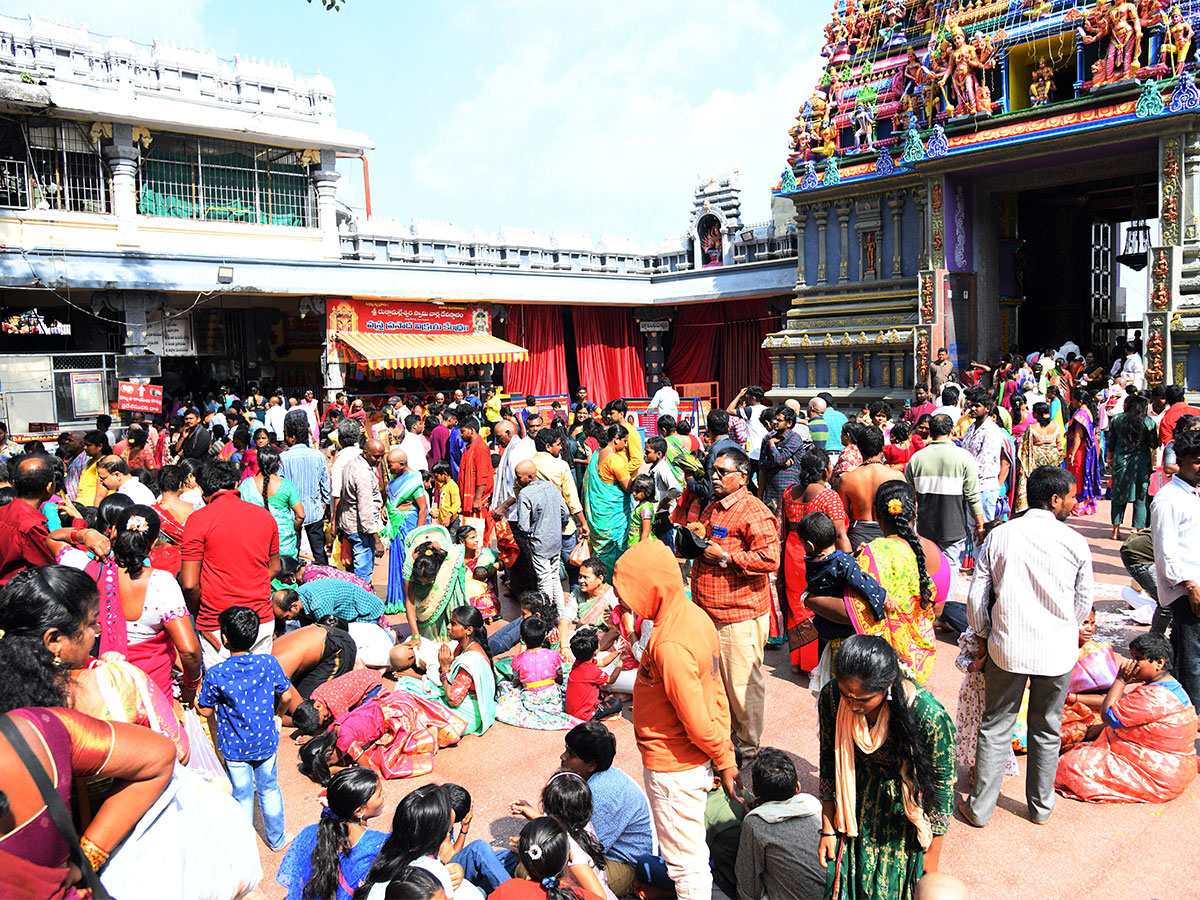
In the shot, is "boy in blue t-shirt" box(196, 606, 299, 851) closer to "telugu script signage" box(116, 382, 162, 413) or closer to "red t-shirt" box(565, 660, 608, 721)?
"red t-shirt" box(565, 660, 608, 721)

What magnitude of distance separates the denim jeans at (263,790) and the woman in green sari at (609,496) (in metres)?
3.47

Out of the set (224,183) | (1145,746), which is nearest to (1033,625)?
(1145,746)

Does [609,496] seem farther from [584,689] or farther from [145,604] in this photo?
[145,604]

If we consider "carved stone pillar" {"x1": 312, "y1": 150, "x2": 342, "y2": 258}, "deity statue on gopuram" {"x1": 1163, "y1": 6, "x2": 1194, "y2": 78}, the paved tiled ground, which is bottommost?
the paved tiled ground

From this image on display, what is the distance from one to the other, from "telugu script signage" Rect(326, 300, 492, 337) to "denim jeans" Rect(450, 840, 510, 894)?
48.0 ft

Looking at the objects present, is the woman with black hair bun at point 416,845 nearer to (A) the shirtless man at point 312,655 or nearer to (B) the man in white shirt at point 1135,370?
(A) the shirtless man at point 312,655

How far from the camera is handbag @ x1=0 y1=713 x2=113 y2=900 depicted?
203 cm

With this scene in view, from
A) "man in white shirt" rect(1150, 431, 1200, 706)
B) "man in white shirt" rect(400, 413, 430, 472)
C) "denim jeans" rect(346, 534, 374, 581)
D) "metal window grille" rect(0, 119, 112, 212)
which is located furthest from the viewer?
"metal window grille" rect(0, 119, 112, 212)

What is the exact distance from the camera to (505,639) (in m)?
6.50

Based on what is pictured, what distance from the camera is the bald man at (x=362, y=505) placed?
7.81 m

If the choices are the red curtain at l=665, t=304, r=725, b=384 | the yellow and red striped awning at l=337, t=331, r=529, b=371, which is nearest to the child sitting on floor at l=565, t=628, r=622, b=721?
the yellow and red striped awning at l=337, t=331, r=529, b=371

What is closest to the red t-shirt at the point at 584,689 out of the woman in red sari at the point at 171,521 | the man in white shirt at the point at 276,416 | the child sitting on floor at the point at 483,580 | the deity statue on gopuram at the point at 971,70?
the child sitting on floor at the point at 483,580

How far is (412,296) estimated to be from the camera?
1752cm

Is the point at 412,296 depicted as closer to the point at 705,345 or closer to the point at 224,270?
the point at 224,270
